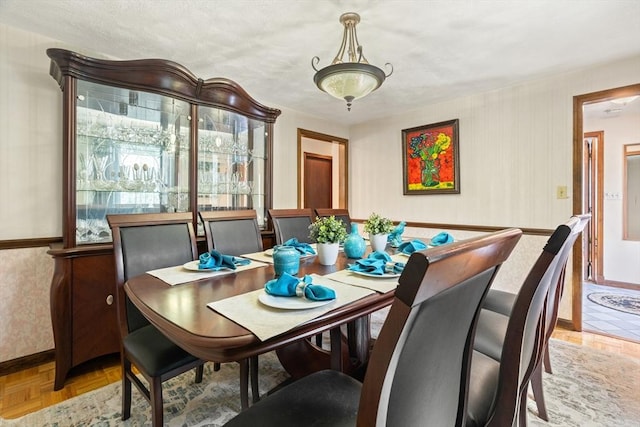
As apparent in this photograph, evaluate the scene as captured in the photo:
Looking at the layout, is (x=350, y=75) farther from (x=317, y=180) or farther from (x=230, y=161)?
(x=317, y=180)

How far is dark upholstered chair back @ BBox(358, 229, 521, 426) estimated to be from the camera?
473mm

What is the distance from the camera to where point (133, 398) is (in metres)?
1.72

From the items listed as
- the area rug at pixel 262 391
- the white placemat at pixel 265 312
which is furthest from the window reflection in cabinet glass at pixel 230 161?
the white placemat at pixel 265 312

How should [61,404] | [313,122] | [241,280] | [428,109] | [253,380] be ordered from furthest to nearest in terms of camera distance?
1. [313,122]
2. [428,109]
3. [61,404]
4. [253,380]
5. [241,280]

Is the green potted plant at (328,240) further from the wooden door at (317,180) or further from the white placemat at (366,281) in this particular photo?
the wooden door at (317,180)

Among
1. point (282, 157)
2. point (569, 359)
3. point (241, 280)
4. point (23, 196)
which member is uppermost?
point (282, 157)

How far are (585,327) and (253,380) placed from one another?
9.76 feet

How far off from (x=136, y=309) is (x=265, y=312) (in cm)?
101

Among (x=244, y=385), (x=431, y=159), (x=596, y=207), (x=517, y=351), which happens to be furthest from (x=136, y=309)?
(x=596, y=207)

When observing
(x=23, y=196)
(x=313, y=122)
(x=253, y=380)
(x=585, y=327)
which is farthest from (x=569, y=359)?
(x=23, y=196)

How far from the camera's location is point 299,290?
1037 mm

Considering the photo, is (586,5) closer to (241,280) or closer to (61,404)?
(241,280)

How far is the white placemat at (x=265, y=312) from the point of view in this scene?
79 centimetres

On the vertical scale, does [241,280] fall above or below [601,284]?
above
